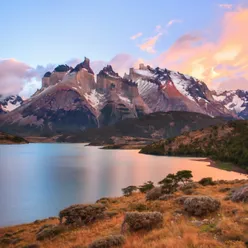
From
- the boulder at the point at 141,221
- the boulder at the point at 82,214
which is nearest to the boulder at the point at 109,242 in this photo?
the boulder at the point at 141,221

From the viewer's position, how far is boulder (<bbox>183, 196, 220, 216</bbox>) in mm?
20812

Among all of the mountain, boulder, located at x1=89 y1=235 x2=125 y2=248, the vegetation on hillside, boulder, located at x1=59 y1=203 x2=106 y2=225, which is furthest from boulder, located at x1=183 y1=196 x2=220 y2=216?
the mountain

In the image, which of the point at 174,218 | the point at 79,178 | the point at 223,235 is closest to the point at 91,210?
the point at 174,218

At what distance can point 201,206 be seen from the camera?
20.8 m

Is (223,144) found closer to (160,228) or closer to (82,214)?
(82,214)

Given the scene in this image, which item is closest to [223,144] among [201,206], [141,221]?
[201,206]

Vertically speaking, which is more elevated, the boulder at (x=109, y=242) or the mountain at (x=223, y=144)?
the mountain at (x=223, y=144)

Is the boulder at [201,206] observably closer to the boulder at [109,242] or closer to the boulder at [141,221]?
the boulder at [141,221]

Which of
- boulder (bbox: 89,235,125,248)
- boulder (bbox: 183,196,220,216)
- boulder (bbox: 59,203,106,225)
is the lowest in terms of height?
boulder (bbox: 59,203,106,225)

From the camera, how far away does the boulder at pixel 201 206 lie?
20812mm

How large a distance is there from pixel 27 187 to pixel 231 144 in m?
115

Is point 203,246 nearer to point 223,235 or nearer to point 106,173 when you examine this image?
point 223,235

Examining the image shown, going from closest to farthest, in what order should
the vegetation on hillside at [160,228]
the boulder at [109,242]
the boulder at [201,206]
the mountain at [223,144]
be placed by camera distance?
the vegetation on hillside at [160,228], the boulder at [109,242], the boulder at [201,206], the mountain at [223,144]

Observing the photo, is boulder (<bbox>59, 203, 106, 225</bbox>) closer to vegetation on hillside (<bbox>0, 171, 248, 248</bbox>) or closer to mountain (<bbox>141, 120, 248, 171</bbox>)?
vegetation on hillside (<bbox>0, 171, 248, 248</bbox>)
